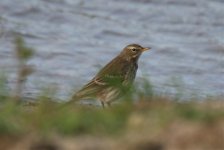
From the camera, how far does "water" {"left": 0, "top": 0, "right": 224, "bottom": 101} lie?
48.6ft

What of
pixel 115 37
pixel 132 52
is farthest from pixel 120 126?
pixel 115 37

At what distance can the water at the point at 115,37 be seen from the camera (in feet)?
48.6

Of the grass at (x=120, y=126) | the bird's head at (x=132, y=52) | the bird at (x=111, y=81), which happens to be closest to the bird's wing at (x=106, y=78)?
the bird at (x=111, y=81)

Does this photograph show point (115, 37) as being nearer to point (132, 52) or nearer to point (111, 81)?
point (132, 52)

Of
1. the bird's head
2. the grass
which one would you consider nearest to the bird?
the bird's head

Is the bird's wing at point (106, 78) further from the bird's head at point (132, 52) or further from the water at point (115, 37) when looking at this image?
the water at point (115, 37)

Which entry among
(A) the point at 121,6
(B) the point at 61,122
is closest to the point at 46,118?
(B) the point at 61,122

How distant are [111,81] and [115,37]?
6.83 metres

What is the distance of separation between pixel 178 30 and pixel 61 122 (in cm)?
1082

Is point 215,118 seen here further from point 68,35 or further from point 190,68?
point 68,35

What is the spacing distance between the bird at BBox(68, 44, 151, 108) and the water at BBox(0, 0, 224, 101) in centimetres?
123

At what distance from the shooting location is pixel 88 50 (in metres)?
16.6

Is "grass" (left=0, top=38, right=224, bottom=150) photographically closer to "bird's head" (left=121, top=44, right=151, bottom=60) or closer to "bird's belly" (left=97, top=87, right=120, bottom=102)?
"bird's belly" (left=97, top=87, right=120, bottom=102)

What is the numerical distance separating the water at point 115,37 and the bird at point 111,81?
1.23m
